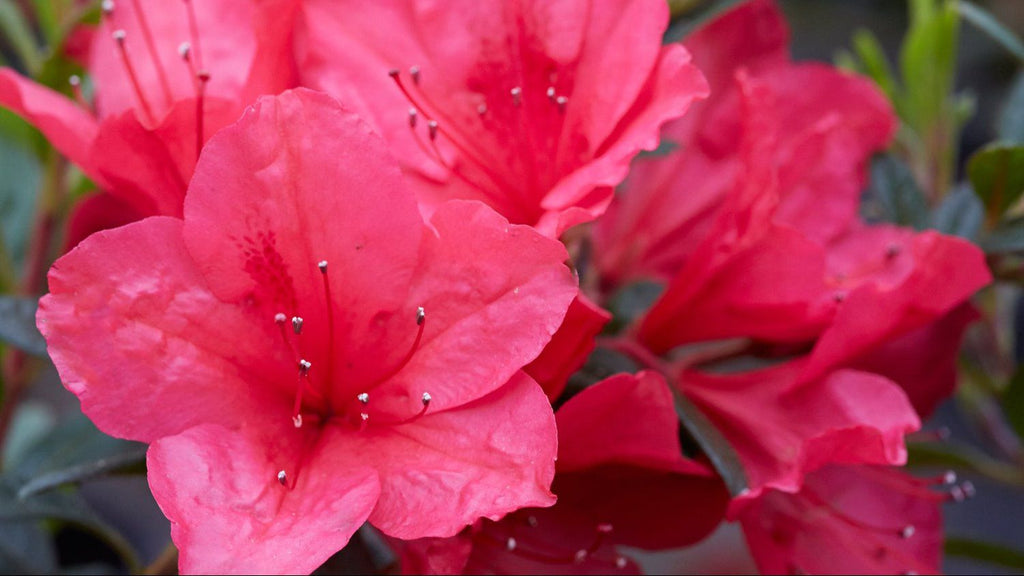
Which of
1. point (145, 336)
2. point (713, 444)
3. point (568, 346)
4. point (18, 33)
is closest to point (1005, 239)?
point (713, 444)

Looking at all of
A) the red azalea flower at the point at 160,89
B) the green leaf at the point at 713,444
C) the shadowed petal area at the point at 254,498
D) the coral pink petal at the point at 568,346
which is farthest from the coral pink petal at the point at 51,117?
the green leaf at the point at 713,444

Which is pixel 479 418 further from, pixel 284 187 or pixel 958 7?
pixel 958 7

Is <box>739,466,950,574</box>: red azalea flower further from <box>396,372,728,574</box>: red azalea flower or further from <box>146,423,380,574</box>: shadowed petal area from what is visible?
<box>146,423,380,574</box>: shadowed petal area

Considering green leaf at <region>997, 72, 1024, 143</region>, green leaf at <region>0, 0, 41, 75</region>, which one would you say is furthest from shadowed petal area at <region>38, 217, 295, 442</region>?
green leaf at <region>997, 72, 1024, 143</region>

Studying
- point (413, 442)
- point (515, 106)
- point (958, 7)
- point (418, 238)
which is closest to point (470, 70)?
point (515, 106)

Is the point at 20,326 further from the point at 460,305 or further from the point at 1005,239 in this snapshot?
the point at 1005,239

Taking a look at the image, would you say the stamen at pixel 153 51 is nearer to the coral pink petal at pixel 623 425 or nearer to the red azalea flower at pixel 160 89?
the red azalea flower at pixel 160 89
